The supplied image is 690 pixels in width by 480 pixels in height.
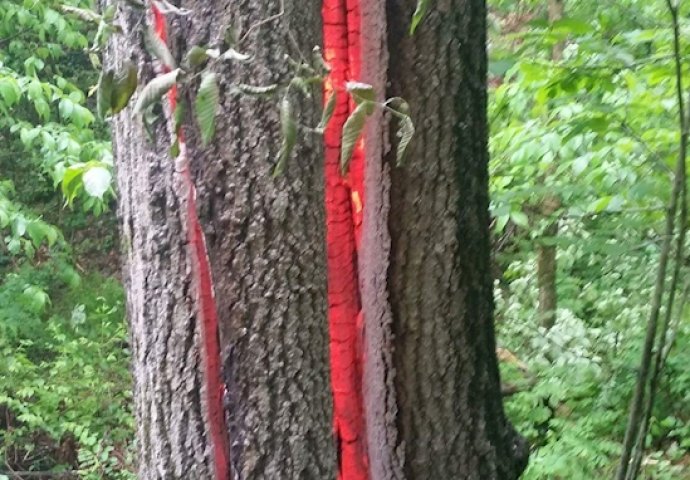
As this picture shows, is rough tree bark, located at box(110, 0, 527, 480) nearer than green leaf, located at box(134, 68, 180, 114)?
No

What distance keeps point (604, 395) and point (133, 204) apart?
7.43 feet

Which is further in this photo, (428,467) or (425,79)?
(428,467)

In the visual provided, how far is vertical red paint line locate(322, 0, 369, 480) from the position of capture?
5.21ft

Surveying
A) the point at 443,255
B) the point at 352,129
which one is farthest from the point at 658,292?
the point at 352,129

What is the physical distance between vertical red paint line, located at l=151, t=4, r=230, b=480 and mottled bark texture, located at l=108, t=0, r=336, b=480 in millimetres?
12

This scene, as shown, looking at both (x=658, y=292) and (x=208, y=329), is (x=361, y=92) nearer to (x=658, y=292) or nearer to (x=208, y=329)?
(x=208, y=329)

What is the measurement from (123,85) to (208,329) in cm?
56

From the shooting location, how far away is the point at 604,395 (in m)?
3.04

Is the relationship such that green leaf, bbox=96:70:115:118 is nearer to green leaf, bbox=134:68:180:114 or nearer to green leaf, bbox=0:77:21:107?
green leaf, bbox=134:68:180:114

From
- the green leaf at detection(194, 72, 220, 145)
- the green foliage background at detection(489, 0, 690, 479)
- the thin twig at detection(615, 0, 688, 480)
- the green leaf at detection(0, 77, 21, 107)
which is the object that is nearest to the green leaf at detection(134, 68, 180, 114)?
the green leaf at detection(194, 72, 220, 145)

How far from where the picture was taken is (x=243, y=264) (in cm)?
136

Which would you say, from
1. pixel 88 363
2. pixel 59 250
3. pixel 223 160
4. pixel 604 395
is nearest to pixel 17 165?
pixel 59 250

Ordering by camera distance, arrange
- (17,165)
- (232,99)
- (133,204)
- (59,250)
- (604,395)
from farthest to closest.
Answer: (17,165) → (59,250) → (604,395) → (133,204) → (232,99)

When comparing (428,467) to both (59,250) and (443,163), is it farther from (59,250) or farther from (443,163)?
(59,250)
